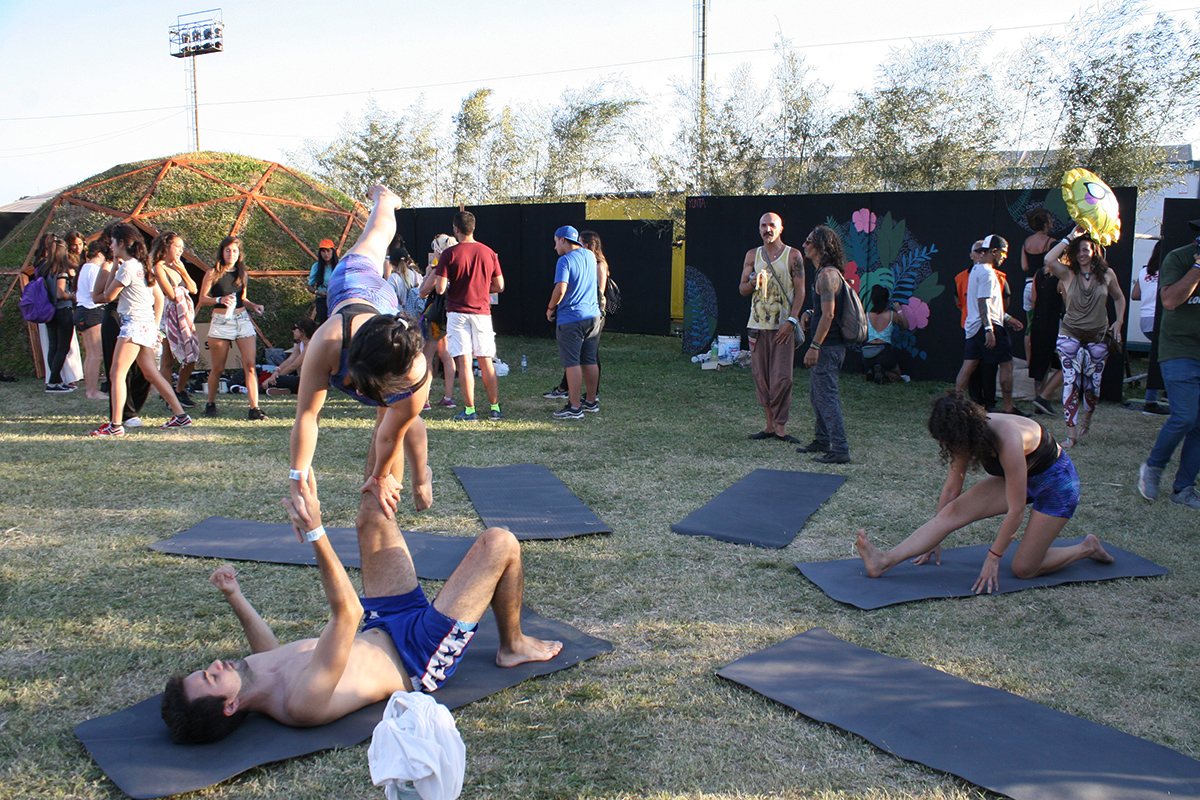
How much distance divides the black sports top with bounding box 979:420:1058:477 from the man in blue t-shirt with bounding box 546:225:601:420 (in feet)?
13.2

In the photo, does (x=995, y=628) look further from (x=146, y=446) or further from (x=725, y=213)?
(x=725, y=213)

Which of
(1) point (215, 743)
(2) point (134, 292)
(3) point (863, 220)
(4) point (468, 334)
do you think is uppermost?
(3) point (863, 220)

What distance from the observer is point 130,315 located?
6281 millimetres

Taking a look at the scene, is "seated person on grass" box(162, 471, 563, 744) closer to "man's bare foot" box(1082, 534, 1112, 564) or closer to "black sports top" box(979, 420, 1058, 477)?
"black sports top" box(979, 420, 1058, 477)

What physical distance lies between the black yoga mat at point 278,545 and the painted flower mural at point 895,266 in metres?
6.84

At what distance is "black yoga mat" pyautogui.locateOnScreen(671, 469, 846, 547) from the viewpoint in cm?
421

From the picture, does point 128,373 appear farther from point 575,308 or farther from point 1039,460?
point 1039,460

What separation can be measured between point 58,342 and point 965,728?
9346mm

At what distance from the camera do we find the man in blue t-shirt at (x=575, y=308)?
6.91 meters

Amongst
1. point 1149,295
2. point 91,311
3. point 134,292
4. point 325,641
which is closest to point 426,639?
point 325,641

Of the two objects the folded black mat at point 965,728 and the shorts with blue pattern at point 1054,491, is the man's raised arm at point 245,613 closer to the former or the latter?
the folded black mat at point 965,728

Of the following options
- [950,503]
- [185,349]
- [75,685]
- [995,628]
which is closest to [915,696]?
[995,628]

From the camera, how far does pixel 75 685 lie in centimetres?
270

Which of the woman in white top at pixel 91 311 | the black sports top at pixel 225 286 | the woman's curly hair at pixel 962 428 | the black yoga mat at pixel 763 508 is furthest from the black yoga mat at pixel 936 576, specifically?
the woman in white top at pixel 91 311
